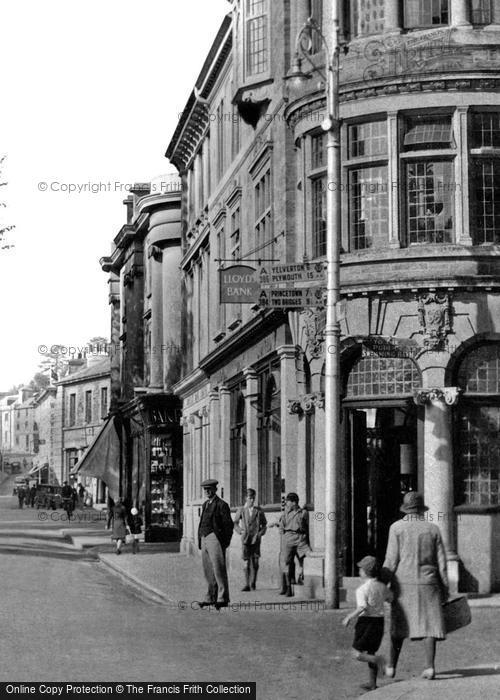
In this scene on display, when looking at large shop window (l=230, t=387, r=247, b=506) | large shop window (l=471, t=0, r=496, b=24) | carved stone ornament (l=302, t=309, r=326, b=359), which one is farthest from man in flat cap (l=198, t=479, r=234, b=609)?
large shop window (l=230, t=387, r=247, b=506)

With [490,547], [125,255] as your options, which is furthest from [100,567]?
[125,255]

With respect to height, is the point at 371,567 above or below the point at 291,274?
below

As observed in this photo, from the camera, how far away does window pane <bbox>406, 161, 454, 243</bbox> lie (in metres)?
22.7

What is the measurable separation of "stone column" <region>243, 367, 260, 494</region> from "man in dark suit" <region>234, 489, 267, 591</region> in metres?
5.25

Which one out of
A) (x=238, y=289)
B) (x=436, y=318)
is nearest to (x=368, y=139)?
(x=436, y=318)

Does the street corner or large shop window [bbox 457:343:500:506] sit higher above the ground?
large shop window [bbox 457:343:500:506]

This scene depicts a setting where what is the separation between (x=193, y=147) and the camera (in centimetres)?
4022

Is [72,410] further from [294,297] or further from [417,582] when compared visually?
[417,582]

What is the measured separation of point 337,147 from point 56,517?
5496 centimetres

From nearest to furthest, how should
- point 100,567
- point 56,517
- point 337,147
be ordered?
point 337,147, point 100,567, point 56,517

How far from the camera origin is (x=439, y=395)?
72.8 feet

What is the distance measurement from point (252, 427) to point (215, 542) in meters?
9.83

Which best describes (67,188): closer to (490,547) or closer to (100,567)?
(100,567)

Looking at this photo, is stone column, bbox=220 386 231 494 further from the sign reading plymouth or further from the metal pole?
the metal pole
